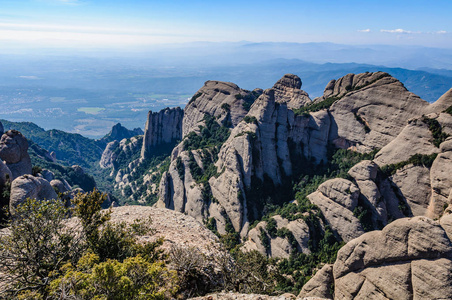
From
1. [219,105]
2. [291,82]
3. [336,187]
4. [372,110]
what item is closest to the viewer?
[336,187]

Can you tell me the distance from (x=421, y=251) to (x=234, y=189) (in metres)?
29.2

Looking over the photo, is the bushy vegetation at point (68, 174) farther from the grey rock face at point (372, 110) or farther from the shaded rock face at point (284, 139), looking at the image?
the grey rock face at point (372, 110)

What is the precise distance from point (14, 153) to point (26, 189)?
45.7 feet

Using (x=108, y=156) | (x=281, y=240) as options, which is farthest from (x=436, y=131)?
(x=108, y=156)

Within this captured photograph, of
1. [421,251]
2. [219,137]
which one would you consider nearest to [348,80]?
[219,137]

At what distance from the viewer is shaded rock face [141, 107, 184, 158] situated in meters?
94.4

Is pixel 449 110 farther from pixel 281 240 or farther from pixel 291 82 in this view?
pixel 291 82

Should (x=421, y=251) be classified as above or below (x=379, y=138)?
below

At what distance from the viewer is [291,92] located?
255ft

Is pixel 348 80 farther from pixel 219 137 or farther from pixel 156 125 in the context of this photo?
pixel 156 125

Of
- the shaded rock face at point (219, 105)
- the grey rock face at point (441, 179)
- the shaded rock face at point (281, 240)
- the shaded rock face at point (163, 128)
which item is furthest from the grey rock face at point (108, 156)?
the grey rock face at point (441, 179)

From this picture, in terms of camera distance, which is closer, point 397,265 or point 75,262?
point 75,262

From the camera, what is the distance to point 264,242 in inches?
1513

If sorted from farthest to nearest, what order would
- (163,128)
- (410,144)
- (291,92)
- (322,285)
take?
(163,128)
(291,92)
(410,144)
(322,285)
